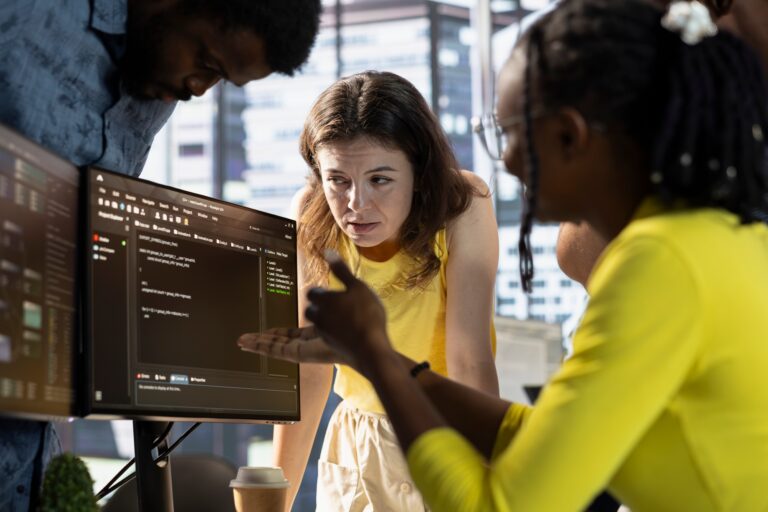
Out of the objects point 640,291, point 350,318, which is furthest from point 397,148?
point 640,291

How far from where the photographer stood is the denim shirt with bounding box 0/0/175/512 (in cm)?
119

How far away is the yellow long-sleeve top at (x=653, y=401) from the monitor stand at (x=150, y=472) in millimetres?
538

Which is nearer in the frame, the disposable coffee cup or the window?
the disposable coffee cup

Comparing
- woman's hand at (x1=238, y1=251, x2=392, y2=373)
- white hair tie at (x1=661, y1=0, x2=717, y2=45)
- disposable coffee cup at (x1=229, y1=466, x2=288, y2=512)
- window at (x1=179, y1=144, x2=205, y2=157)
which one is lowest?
disposable coffee cup at (x1=229, y1=466, x2=288, y2=512)

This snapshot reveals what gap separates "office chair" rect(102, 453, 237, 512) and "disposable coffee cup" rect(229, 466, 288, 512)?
39cm

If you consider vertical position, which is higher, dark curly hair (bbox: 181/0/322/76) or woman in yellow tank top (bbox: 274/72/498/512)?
dark curly hair (bbox: 181/0/322/76)

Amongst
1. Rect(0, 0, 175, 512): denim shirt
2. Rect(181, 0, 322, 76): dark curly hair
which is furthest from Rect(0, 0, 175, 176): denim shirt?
Rect(181, 0, 322, 76): dark curly hair

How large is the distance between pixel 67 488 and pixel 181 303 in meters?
0.39

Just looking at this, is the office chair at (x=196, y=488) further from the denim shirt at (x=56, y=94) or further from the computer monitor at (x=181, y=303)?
the denim shirt at (x=56, y=94)

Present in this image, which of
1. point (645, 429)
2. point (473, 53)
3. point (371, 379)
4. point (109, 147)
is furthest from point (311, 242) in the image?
point (473, 53)

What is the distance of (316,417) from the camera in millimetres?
1932

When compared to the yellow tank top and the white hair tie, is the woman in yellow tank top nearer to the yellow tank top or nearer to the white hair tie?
the yellow tank top

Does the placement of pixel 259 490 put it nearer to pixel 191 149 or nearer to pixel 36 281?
pixel 36 281

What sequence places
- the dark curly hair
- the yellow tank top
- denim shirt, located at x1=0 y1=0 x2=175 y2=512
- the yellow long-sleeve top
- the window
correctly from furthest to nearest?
the window < the yellow tank top < the dark curly hair < denim shirt, located at x1=0 y1=0 x2=175 y2=512 < the yellow long-sleeve top
